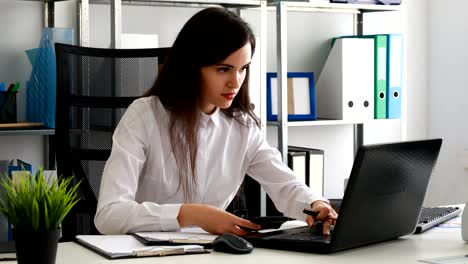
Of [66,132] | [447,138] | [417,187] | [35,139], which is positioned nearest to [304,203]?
[417,187]

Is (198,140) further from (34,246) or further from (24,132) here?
(34,246)

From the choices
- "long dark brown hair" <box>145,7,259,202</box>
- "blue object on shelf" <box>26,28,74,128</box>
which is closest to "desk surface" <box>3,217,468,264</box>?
"long dark brown hair" <box>145,7,259,202</box>

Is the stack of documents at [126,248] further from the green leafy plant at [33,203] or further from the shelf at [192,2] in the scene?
the shelf at [192,2]

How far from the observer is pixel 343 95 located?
11.9 ft

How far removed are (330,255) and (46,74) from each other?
1.53 metres

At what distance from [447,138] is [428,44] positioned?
1.57ft

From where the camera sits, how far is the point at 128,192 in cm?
203

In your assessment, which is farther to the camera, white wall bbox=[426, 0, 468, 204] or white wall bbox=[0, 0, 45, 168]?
white wall bbox=[426, 0, 468, 204]

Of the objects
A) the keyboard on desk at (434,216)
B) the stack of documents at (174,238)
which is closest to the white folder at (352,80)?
the keyboard on desk at (434,216)

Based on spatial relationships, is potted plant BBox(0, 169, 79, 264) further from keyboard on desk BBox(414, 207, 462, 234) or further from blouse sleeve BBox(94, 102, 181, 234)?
keyboard on desk BBox(414, 207, 462, 234)

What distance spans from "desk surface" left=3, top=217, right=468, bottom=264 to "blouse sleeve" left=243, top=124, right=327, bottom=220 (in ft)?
1.17

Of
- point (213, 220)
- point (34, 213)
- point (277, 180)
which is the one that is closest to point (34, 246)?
point (34, 213)

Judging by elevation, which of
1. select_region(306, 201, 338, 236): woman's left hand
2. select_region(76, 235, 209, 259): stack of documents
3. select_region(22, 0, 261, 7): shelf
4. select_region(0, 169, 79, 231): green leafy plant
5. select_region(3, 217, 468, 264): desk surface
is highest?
select_region(22, 0, 261, 7): shelf

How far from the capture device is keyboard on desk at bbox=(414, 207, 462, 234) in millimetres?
2018
